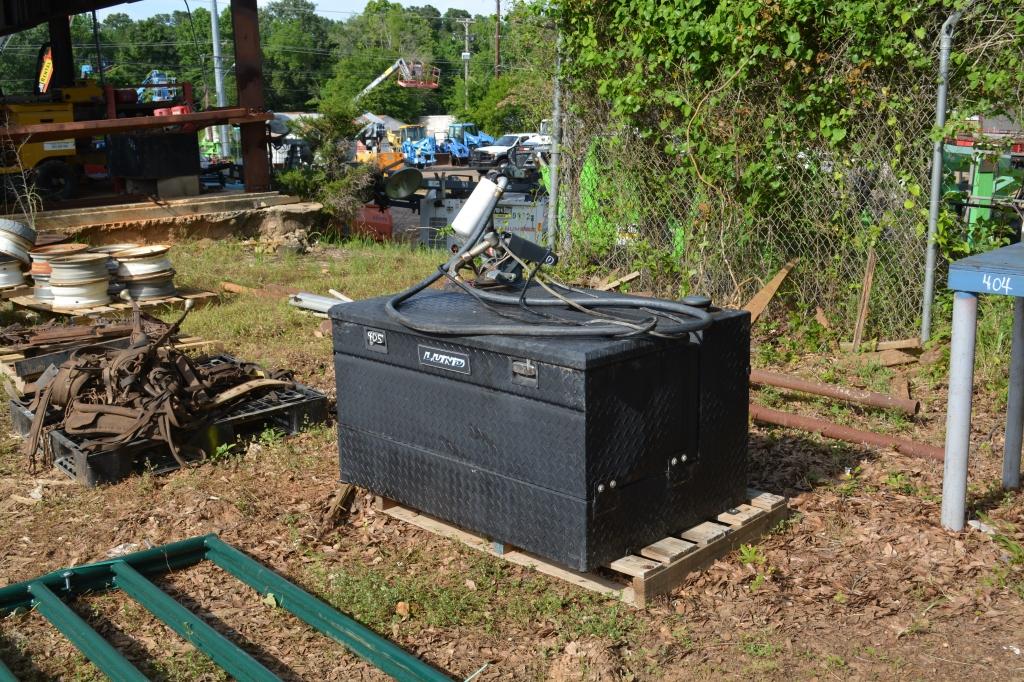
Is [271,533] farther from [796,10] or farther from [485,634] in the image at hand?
[796,10]

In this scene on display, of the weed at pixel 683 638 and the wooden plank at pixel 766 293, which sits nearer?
the weed at pixel 683 638

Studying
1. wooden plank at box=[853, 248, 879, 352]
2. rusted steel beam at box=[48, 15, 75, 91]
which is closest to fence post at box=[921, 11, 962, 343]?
wooden plank at box=[853, 248, 879, 352]

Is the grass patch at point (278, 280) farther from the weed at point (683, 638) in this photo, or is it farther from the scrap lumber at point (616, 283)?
the weed at point (683, 638)

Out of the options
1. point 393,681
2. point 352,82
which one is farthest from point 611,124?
point 352,82

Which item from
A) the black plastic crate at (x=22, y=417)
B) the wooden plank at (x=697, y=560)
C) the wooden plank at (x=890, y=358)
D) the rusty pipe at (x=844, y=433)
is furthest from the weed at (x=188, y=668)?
the wooden plank at (x=890, y=358)

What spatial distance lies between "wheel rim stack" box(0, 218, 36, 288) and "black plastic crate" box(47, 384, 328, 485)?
14.0 feet

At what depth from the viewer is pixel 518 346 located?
12.5 feet

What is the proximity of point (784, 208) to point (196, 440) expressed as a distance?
4.69 m

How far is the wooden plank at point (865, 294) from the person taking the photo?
734 cm

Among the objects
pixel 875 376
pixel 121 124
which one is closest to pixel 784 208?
pixel 875 376

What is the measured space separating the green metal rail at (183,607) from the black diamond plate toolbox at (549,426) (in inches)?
28.2

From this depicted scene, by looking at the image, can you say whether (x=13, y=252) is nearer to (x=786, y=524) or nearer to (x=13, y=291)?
(x=13, y=291)

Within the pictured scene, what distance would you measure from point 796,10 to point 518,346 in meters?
4.62

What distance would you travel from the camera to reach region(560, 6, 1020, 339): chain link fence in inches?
282
